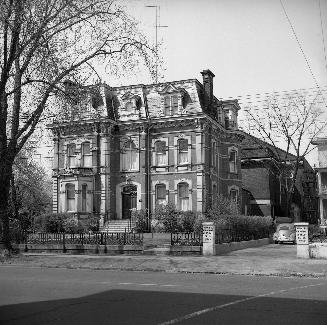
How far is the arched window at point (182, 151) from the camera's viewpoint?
1598 inches

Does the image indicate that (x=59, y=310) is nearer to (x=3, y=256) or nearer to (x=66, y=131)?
(x=3, y=256)

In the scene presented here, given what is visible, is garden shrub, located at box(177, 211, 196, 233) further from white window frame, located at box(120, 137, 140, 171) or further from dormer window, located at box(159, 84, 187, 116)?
dormer window, located at box(159, 84, 187, 116)

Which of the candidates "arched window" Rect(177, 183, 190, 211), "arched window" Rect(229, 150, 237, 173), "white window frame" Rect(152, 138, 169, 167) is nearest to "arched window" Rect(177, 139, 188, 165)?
"white window frame" Rect(152, 138, 169, 167)

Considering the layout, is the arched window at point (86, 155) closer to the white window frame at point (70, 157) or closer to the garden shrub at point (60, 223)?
the white window frame at point (70, 157)

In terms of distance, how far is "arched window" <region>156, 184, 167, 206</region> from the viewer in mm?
40812

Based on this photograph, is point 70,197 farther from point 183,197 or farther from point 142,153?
point 183,197

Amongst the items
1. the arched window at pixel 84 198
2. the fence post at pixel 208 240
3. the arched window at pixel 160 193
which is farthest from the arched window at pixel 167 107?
the fence post at pixel 208 240

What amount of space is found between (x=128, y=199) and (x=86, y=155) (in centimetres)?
513

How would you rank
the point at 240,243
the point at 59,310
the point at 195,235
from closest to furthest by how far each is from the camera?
the point at 59,310
the point at 195,235
the point at 240,243

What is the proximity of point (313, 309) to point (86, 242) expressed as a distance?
56.5ft

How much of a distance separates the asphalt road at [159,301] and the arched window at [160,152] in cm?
2705

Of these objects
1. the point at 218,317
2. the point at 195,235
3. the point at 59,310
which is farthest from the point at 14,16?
the point at 218,317

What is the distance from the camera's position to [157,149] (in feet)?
136

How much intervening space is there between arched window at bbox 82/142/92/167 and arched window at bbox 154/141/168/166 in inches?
221
